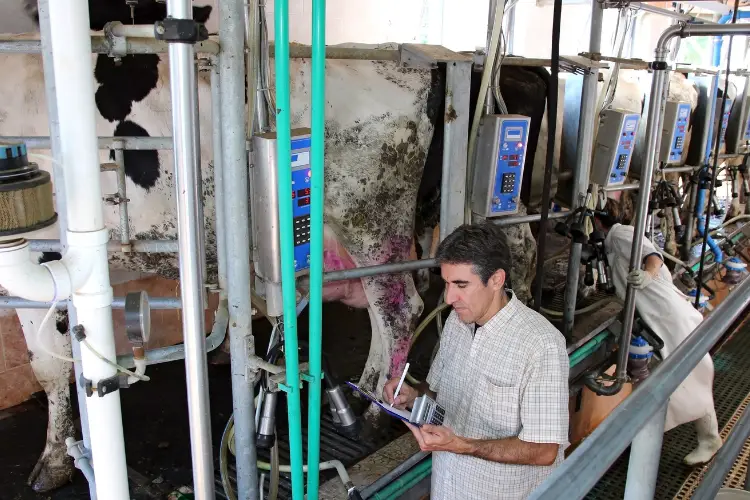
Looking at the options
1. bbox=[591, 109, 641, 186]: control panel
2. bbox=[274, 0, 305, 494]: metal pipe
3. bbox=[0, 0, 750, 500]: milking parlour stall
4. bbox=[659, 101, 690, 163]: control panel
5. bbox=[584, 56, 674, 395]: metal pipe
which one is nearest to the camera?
bbox=[0, 0, 750, 500]: milking parlour stall

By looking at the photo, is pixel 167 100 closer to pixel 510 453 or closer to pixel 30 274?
pixel 30 274

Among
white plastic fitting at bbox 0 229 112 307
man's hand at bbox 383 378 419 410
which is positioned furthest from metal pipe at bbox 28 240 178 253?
man's hand at bbox 383 378 419 410

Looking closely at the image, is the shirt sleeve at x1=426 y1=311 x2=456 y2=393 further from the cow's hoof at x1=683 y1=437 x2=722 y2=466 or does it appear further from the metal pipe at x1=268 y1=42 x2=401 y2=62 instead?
the cow's hoof at x1=683 y1=437 x2=722 y2=466

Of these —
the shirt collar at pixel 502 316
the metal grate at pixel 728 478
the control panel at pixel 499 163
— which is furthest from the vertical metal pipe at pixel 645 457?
the metal grate at pixel 728 478

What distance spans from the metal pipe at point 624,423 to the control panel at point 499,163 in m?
1.76

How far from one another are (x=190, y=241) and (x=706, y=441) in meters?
3.57

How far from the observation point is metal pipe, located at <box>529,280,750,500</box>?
0.99 metres

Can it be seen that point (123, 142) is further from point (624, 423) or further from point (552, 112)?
point (624, 423)

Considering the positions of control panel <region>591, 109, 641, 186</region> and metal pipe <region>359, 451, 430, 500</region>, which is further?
control panel <region>591, 109, 641, 186</region>

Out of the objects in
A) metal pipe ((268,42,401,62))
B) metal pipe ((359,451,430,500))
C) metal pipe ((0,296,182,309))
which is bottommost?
metal pipe ((359,451,430,500))

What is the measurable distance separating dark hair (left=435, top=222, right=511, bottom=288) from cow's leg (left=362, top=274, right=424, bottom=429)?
4.74 feet

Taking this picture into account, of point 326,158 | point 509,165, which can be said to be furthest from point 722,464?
point 326,158

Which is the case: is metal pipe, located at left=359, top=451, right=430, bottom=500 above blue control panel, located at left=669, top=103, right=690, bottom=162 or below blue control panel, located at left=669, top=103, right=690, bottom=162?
below

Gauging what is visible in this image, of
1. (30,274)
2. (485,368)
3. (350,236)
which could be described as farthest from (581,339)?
(30,274)
